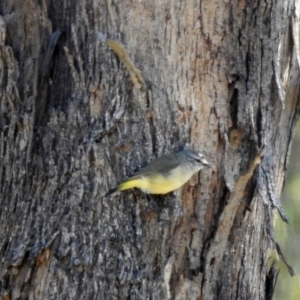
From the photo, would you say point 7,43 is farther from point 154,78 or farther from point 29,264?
point 29,264

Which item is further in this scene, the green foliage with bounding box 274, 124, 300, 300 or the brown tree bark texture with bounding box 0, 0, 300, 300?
the green foliage with bounding box 274, 124, 300, 300

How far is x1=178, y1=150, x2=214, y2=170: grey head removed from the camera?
311cm

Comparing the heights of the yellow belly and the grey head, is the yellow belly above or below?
below

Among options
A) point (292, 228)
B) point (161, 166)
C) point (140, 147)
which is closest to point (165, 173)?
point (161, 166)

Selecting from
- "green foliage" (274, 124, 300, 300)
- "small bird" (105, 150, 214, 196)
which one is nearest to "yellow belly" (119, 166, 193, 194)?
"small bird" (105, 150, 214, 196)

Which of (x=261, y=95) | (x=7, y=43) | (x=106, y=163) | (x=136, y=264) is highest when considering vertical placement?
(x=7, y=43)

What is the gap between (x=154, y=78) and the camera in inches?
128

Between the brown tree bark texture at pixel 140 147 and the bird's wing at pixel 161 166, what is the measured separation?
0.06 meters

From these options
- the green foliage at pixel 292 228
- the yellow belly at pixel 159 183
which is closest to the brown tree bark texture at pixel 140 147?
the yellow belly at pixel 159 183

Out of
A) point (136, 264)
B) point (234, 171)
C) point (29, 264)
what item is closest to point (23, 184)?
point (29, 264)

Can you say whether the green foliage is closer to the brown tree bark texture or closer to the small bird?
the brown tree bark texture

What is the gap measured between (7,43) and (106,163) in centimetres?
73

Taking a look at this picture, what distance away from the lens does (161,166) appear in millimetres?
3150

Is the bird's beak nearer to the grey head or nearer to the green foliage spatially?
the grey head
